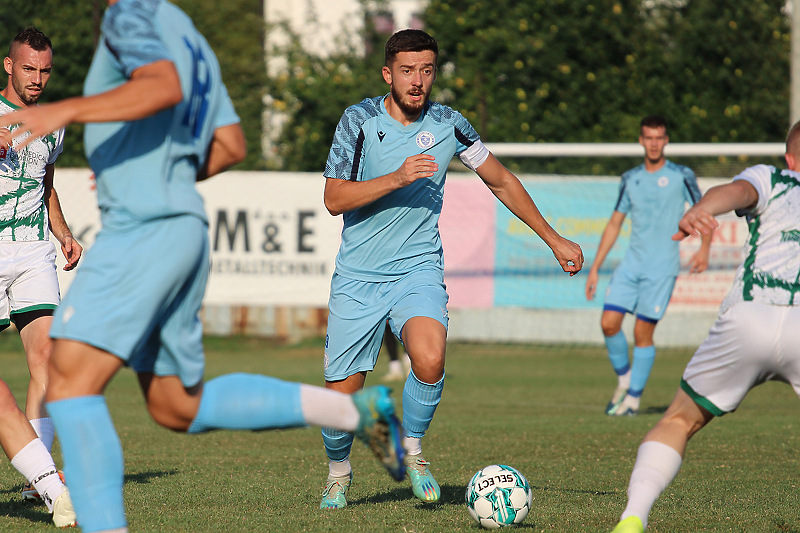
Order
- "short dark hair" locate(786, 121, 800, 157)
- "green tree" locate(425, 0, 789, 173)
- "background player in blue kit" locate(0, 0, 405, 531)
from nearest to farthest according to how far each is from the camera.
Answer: "background player in blue kit" locate(0, 0, 405, 531) < "short dark hair" locate(786, 121, 800, 157) < "green tree" locate(425, 0, 789, 173)

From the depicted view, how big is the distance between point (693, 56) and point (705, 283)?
701 cm

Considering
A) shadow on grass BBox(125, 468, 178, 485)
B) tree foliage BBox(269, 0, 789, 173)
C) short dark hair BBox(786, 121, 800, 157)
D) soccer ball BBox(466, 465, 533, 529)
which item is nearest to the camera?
short dark hair BBox(786, 121, 800, 157)

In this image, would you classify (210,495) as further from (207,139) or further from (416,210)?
(207,139)

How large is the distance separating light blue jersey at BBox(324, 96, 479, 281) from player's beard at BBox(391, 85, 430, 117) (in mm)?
67

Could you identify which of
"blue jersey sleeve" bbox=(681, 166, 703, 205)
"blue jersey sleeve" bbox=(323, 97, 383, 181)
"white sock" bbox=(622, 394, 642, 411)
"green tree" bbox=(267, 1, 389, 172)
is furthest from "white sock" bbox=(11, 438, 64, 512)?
"green tree" bbox=(267, 1, 389, 172)

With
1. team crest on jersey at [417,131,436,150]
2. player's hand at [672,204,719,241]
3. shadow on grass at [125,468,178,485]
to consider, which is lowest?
shadow on grass at [125,468,178,485]

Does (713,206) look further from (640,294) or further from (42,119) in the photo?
(640,294)

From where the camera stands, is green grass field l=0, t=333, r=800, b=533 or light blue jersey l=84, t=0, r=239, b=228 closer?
light blue jersey l=84, t=0, r=239, b=228

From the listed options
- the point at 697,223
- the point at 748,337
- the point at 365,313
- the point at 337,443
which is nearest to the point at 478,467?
the point at 337,443

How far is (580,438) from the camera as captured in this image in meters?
8.28

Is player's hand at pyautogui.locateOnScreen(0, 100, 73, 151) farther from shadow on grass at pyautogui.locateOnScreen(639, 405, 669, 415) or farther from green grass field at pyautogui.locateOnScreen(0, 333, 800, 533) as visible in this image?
shadow on grass at pyautogui.locateOnScreen(639, 405, 669, 415)

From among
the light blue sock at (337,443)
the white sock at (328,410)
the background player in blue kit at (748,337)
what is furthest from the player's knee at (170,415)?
the background player in blue kit at (748,337)

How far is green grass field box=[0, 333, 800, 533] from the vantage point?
5.07 meters

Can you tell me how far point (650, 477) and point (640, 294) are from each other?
6.33 metres
